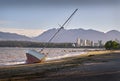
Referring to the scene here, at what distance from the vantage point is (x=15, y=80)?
28750 millimetres

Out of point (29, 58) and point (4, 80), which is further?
point (29, 58)

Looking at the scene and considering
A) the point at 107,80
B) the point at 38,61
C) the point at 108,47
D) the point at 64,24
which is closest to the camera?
the point at 107,80

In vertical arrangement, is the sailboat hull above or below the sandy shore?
above

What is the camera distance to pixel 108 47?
181500 mm

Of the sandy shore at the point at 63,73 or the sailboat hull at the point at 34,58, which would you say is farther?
the sailboat hull at the point at 34,58

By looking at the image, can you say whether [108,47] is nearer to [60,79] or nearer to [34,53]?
[34,53]

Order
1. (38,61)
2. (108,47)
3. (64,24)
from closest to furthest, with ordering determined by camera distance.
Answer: (38,61)
(64,24)
(108,47)

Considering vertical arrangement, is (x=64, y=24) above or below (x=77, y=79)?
above

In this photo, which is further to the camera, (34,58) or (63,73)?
(34,58)

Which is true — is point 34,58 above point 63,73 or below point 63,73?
Result: above

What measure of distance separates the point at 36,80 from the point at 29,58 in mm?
36423

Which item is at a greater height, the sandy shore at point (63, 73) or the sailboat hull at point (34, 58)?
the sailboat hull at point (34, 58)

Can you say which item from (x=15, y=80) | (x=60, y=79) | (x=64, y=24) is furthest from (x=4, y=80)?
(x=64, y=24)

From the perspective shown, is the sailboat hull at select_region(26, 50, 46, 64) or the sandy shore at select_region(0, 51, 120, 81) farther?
the sailboat hull at select_region(26, 50, 46, 64)
